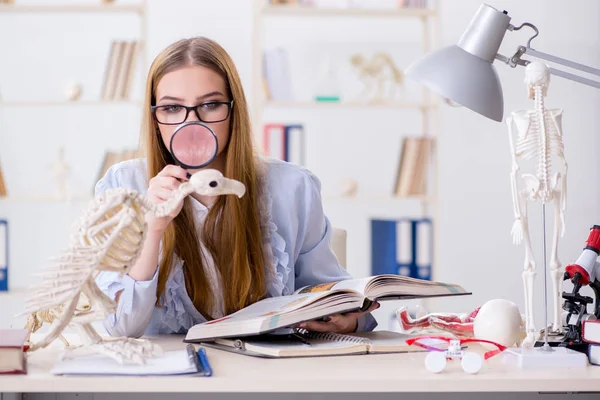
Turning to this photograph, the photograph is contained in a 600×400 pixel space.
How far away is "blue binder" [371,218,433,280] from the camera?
3.60 meters

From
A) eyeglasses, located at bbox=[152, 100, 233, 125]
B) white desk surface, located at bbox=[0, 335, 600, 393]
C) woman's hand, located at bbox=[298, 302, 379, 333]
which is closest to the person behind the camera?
white desk surface, located at bbox=[0, 335, 600, 393]

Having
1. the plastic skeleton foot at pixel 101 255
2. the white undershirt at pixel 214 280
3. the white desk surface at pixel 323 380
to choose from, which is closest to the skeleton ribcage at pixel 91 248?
the plastic skeleton foot at pixel 101 255

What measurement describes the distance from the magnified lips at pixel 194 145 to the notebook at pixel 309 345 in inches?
12.5

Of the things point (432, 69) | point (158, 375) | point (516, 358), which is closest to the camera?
point (158, 375)

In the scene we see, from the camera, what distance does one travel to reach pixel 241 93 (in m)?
1.68

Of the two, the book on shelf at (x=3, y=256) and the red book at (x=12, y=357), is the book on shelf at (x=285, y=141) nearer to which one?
the book on shelf at (x=3, y=256)

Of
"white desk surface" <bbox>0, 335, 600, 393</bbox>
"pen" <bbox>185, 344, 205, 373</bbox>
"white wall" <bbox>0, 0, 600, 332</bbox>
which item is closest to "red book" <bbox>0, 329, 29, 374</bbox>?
"white desk surface" <bbox>0, 335, 600, 393</bbox>

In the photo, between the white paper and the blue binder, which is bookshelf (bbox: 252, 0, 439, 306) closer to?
the blue binder

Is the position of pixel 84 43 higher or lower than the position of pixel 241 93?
higher

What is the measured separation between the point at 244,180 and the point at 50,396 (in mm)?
607

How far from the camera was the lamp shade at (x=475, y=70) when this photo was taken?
1.29m

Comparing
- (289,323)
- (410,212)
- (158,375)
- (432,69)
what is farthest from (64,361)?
(410,212)

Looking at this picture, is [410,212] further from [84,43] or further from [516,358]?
[516,358]

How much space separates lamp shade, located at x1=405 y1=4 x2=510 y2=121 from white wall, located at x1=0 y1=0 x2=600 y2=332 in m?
2.52
